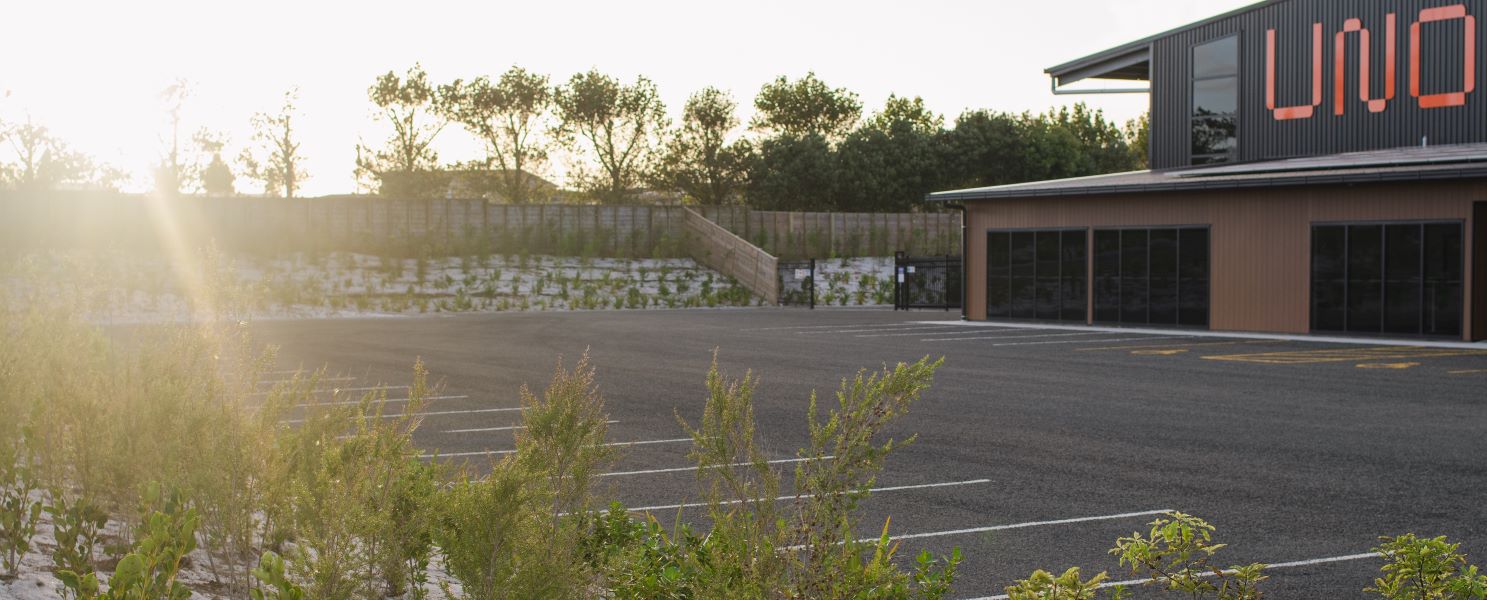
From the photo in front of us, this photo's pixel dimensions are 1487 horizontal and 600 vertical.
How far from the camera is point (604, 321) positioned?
34500mm

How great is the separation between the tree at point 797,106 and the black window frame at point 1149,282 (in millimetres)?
52767

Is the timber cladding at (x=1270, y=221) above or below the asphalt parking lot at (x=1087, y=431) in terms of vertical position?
above

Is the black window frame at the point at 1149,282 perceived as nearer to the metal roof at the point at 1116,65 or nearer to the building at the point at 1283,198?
the building at the point at 1283,198

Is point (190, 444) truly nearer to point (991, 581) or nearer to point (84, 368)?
point (84, 368)

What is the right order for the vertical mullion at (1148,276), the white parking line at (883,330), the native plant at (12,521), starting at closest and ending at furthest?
the native plant at (12,521), the vertical mullion at (1148,276), the white parking line at (883,330)

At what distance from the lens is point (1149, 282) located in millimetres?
29266

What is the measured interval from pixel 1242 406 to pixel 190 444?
12143 millimetres

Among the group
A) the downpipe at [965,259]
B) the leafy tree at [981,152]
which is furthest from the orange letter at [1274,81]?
the leafy tree at [981,152]

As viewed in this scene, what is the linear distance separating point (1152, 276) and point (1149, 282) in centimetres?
15

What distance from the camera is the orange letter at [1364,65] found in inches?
1117

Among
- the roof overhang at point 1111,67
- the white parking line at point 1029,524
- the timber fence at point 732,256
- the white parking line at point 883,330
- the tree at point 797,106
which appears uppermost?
the tree at point 797,106

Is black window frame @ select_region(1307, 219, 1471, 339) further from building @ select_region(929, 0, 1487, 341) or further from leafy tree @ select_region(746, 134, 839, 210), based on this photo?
leafy tree @ select_region(746, 134, 839, 210)

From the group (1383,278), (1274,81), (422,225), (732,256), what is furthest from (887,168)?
(1383,278)

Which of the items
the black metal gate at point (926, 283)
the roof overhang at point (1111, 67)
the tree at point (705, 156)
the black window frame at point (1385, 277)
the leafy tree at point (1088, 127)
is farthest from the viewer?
the leafy tree at point (1088, 127)
